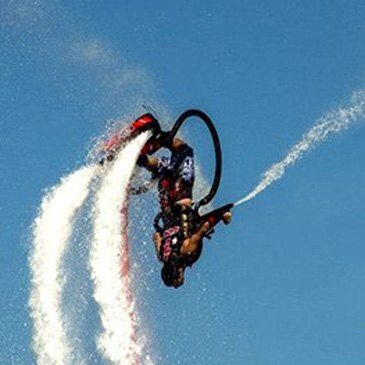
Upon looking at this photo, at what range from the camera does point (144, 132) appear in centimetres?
6206

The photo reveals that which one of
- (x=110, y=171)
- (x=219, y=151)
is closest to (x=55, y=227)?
(x=110, y=171)

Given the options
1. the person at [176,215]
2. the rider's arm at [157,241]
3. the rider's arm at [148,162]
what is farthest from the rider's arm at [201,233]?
the rider's arm at [148,162]

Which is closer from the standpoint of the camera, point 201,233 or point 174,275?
point 201,233

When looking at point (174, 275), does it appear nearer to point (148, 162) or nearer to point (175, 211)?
point (175, 211)

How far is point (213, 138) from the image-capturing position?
6269 centimetres

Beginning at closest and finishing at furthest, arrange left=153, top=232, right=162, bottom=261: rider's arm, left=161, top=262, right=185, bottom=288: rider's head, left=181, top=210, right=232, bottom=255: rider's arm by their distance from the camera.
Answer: left=181, top=210, right=232, bottom=255: rider's arm, left=161, top=262, right=185, bottom=288: rider's head, left=153, top=232, right=162, bottom=261: rider's arm

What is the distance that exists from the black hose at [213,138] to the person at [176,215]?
0.48 meters

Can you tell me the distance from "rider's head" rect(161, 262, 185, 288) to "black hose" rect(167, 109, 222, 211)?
2942mm

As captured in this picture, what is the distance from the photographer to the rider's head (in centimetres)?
6172

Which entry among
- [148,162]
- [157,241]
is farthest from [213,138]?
[157,241]

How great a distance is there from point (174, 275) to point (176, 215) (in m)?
2.87

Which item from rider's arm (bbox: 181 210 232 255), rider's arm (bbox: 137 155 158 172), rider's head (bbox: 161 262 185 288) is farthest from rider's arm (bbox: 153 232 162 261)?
rider's arm (bbox: 137 155 158 172)

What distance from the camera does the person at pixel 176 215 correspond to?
61594 mm

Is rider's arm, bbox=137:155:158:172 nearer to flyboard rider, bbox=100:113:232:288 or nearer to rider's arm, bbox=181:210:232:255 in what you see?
flyboard rider, bbox=100:113:232:288
